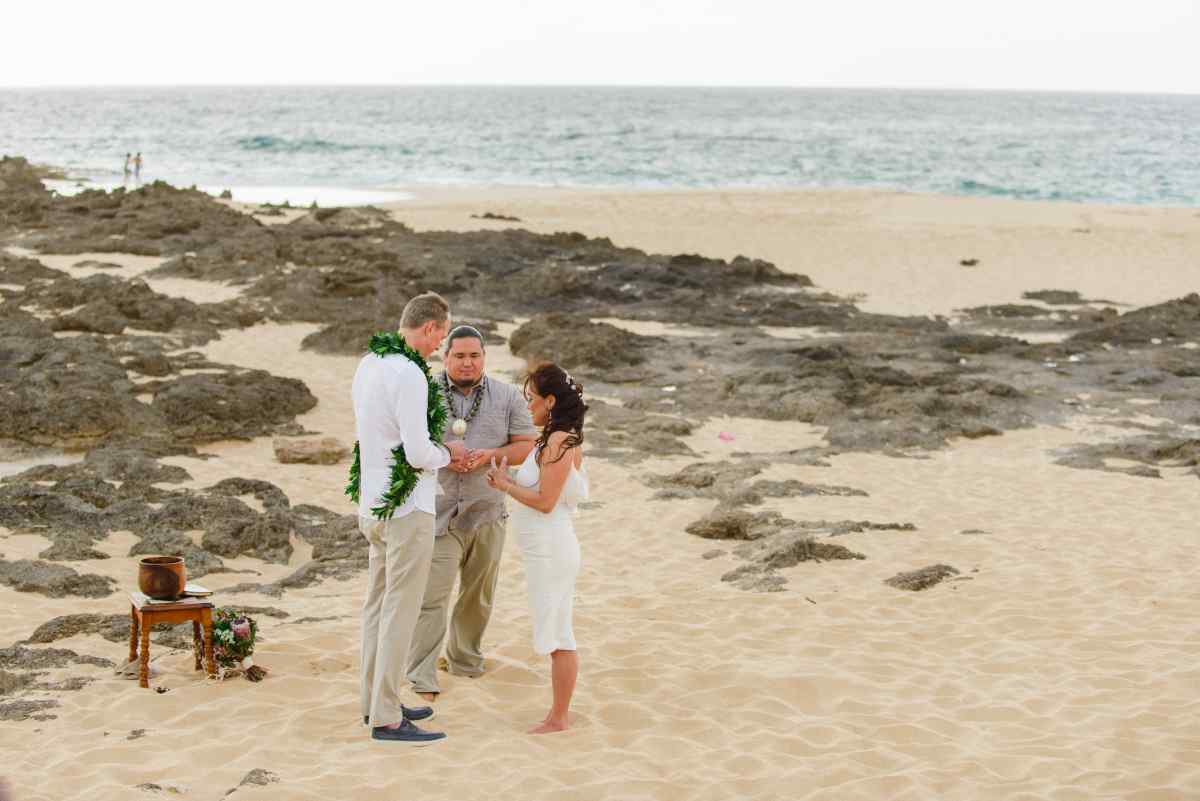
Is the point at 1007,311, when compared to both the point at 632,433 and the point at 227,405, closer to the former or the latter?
the point at 632,433

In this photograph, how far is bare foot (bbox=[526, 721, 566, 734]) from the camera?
5988 millimetres

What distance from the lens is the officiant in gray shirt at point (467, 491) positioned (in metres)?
6.18

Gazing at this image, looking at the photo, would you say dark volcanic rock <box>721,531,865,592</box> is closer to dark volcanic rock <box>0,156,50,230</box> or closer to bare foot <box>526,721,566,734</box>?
bare foot <box>526,721,566,734</box>

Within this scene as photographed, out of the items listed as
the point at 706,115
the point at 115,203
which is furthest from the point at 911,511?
the point at 706,115

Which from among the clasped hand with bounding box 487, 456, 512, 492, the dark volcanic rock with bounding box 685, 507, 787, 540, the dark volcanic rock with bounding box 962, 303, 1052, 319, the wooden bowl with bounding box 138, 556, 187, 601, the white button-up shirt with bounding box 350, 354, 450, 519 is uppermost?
the white button-up shirt with bounding box 350, 354, 450, 519

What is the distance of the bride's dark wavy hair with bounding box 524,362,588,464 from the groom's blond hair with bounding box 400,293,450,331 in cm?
50

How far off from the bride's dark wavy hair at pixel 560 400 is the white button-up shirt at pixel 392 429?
19.6 inches

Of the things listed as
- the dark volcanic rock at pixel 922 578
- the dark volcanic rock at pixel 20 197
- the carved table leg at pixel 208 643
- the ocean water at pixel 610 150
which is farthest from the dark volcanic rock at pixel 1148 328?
the ocean water at pixel 610 150

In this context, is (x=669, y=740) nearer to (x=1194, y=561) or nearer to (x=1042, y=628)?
(x=1042, y=628)

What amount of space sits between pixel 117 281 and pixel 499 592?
12.7 meters

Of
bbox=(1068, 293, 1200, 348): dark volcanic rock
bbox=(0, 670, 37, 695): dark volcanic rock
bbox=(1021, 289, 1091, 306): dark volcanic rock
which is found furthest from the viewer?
bbox=(1021, 289, 1091, 306): dark volcanic rock

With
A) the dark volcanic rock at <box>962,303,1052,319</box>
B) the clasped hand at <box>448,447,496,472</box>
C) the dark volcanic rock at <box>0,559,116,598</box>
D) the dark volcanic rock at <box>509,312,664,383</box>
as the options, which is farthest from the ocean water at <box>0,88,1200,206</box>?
the clasped hand at <box>448,447,496,472</box>

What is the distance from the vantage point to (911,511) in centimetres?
1082

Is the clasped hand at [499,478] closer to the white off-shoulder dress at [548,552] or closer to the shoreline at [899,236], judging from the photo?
the white off-shoulder dress at [548,552]
